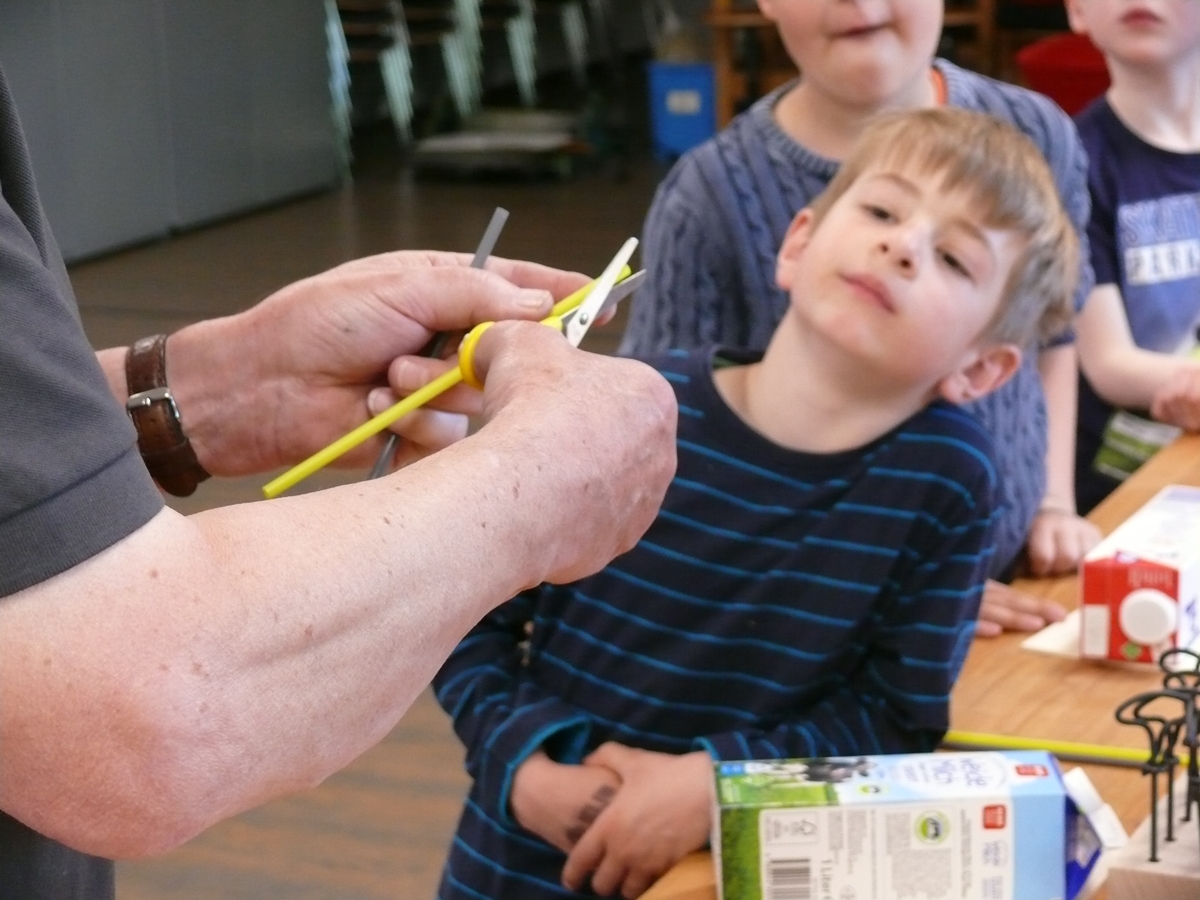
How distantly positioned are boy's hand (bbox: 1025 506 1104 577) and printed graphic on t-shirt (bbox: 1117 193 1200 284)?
639mm

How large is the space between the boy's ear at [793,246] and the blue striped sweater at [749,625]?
123 millimetres

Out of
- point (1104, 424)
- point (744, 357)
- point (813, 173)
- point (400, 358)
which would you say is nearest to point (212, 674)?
point (400, 358)

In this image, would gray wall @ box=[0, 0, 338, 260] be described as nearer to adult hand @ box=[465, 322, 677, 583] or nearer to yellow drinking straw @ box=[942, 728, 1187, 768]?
yellow drinking straw @ box=[942, 728, 1187, 768]

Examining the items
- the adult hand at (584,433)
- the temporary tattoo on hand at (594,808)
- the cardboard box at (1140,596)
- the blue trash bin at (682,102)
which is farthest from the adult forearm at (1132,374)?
the blue trash bin at (682,102)

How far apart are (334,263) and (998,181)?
5.47m

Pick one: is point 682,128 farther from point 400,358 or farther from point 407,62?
point 400,358

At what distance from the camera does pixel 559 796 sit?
1435mm

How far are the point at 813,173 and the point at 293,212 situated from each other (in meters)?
6.57

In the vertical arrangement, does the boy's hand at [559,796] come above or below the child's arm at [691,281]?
below

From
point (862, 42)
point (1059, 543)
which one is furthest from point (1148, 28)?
point (1059, 543)

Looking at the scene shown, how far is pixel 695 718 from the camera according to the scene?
1.50 metres

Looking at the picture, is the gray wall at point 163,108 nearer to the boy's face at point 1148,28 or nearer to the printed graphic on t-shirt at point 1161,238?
the boy's face at point 1148,28

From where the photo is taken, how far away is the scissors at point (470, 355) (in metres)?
1.09

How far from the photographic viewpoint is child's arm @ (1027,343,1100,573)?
186 cm
